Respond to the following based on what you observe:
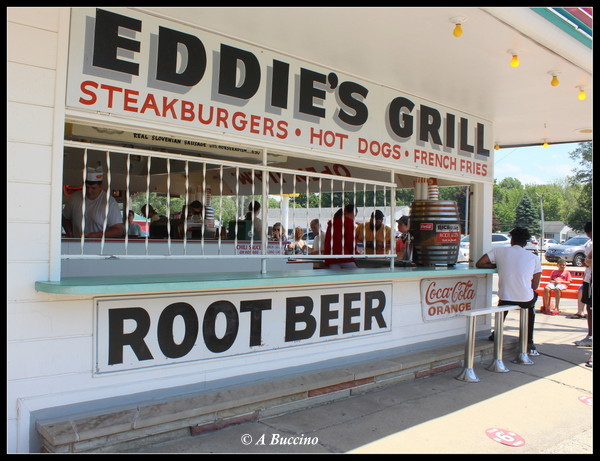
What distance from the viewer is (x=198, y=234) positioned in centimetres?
634

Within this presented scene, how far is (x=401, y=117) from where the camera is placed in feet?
19.8

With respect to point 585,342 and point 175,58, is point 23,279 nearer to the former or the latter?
point 175,58

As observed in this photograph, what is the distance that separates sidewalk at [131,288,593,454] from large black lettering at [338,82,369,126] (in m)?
2.86

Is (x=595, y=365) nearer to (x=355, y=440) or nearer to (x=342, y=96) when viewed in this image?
(x=355, y=440)

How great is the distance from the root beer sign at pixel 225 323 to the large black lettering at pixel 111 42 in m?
1.72

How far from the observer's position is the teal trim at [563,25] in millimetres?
4488

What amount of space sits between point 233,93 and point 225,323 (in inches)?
78.6

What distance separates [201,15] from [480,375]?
15.6ft

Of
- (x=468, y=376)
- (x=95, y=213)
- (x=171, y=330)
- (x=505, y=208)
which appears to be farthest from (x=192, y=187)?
(x=505, y=208)

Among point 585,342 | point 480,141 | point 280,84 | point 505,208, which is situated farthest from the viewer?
point 505,208

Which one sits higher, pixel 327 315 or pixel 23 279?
pixel 23 279

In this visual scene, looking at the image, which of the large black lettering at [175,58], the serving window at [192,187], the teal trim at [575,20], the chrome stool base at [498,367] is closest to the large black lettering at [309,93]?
the serving window at [192,187]

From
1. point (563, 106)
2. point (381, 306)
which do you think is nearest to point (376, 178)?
point (563, 106)

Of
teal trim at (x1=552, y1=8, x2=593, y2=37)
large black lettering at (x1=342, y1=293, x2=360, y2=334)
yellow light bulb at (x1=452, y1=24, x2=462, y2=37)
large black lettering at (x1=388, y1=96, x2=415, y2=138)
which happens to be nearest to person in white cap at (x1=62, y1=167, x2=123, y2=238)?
large black lettering at (x1=342, y1=293, x2=360, y2=334)
